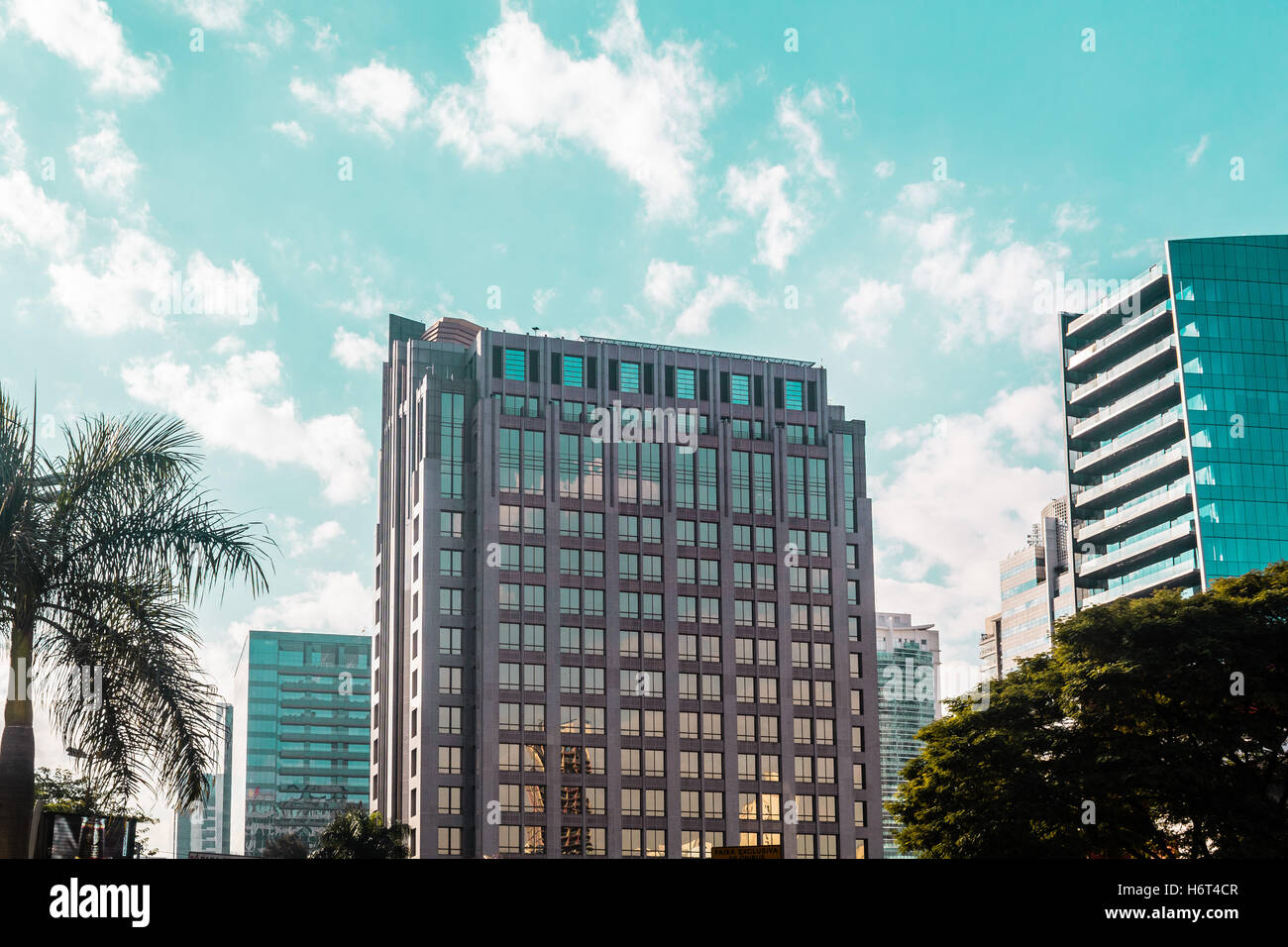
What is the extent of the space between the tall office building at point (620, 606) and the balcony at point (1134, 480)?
30.1 meters

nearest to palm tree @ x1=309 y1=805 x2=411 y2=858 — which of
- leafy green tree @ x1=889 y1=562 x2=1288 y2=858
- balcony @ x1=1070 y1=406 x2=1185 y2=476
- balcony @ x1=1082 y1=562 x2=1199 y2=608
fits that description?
leafy green tree @ x1=889 y1=562 x2=1288 y2=858

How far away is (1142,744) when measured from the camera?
50.8 m

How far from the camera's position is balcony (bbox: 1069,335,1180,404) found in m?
149

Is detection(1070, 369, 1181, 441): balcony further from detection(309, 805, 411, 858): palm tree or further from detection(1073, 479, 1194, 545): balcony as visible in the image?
detection(309, 805, 411, 858): palm tree

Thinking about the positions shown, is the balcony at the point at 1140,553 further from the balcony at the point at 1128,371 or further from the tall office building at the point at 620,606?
the tall office building at the point at 620,606

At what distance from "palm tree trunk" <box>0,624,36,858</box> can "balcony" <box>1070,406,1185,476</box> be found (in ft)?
479

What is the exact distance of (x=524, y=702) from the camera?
12400 cm

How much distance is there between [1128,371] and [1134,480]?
41.1 feet

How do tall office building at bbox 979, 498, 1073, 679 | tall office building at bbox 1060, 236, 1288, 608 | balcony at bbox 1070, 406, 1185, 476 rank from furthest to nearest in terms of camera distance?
tall office building at bbox 979, 498, 1073, 679
balcony at bbox 1070, 406, 1185, 476
tall office building at bbox 1060, 236, 1288, 608

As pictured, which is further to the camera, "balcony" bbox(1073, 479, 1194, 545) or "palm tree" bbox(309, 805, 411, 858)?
"balcony" bbox(1073, 479, 1194, 545)

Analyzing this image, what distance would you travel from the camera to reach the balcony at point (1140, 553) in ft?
465

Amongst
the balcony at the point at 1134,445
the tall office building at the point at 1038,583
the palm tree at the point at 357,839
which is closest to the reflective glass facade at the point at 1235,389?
the balcony at the point at 1134,445

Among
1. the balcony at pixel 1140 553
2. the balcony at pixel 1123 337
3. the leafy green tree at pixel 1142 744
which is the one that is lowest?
the leafy green tree at pixel 1142 744

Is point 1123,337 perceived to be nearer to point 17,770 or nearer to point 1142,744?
point 1142,744
